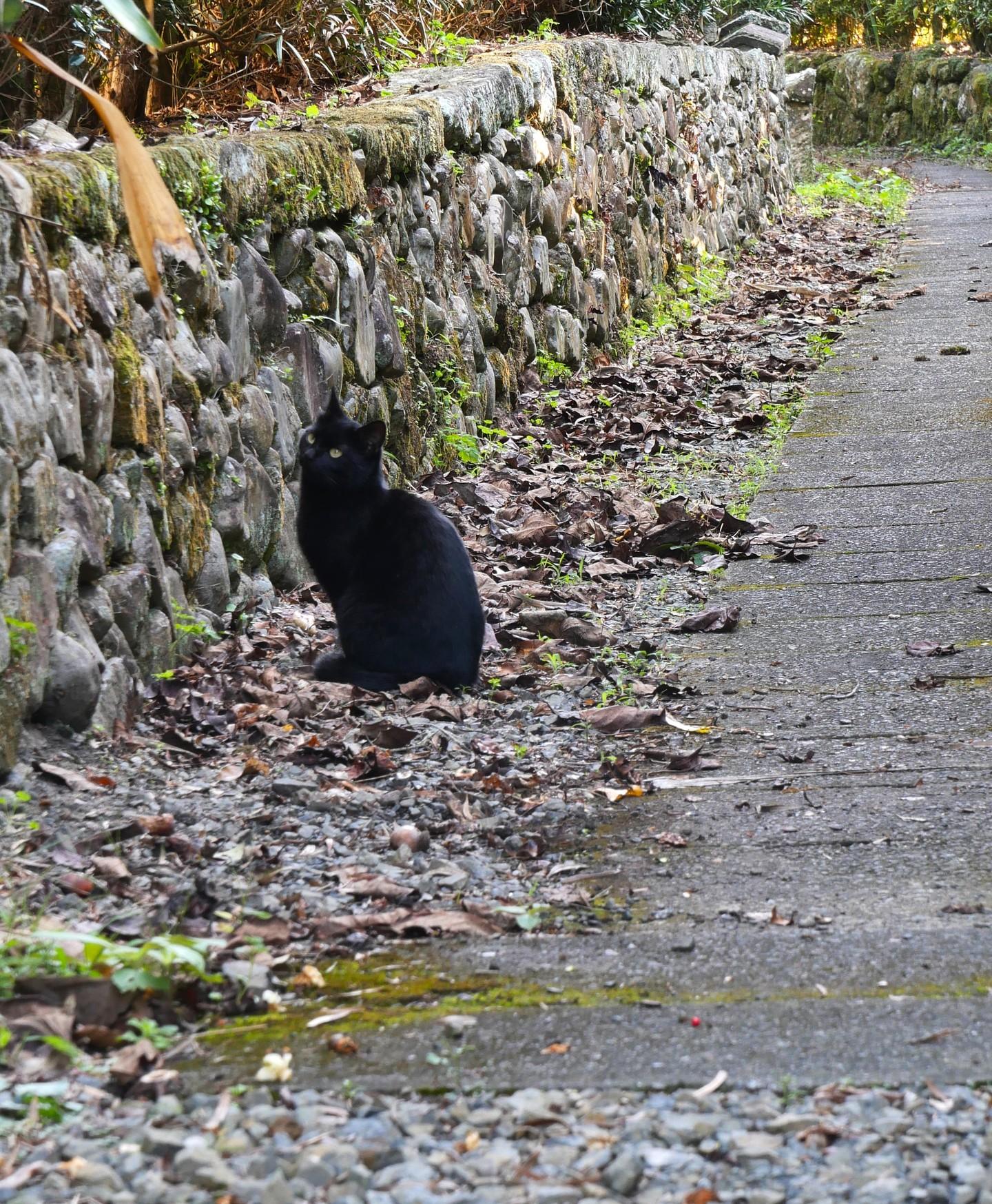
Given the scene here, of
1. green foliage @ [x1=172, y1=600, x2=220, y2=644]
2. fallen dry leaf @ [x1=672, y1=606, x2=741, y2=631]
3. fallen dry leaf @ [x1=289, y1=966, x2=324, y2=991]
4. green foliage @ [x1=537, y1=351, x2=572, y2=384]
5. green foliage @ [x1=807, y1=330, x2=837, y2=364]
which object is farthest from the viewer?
green foliage @ [x1=807, y1=330, x2=837, y2=364]

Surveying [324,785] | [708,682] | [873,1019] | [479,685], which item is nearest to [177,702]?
[324,785]

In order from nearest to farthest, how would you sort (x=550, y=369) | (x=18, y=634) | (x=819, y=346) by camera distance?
(x=18, y=634) < (x=550, y=369) < (x=819, y=346)

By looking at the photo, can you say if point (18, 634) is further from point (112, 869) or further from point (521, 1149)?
point (521, 1149)

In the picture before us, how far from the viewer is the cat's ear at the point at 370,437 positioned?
430cm

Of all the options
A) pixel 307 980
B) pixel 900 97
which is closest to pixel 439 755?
pixel 307 980

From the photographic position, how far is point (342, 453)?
14.1ft

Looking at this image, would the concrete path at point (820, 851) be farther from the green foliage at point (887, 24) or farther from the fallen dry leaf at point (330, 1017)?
the green foliage at point (887, 24)

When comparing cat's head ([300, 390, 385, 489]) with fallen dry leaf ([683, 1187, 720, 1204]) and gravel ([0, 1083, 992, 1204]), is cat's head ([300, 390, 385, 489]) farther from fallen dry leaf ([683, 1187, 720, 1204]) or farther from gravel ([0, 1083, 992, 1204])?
fallen dry leaf ([683, 1187, 720, 1204])

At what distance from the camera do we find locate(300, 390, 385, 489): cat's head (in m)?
4.28

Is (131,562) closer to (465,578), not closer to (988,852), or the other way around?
(465,578)

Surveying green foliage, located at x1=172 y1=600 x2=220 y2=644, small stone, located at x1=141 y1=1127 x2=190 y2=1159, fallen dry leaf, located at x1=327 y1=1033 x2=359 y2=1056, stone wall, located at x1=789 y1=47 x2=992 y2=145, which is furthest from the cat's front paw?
stone wall, located at x1=789 y1=47 x2=992 y2=145

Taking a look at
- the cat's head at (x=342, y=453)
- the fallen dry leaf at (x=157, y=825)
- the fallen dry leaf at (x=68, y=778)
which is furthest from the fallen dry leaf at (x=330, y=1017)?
the cat's head at (x=342, y=453)

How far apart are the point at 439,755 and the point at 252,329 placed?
5.91 feet

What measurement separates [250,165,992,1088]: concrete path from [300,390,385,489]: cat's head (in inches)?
44.7
